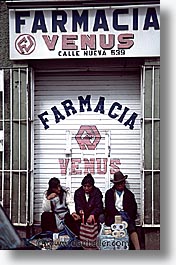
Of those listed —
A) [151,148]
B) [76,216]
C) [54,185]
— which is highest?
[151,148]

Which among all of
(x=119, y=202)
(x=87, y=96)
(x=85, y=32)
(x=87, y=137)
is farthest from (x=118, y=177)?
(x=85, y=32)

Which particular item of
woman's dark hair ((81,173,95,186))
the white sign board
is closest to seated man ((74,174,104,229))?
woman's dark hair ((81,173,95,186))

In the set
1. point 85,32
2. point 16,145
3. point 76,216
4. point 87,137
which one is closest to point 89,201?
point 76,216

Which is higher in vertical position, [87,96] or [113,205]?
[87,96]

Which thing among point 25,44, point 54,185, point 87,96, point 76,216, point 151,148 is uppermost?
point 25,44

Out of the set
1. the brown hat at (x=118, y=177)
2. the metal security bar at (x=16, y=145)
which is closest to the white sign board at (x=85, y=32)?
the metal security bar at (x=16, y=145)

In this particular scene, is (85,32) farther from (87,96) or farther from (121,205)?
(121,205)

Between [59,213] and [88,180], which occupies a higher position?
[88,180]

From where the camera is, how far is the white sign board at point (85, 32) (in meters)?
2.49

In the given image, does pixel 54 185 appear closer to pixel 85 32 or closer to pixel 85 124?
pixel 85 124

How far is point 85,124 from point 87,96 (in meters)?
0.11

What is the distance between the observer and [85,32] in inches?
98.9

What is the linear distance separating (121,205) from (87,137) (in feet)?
0.99

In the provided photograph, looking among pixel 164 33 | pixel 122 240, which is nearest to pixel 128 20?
pixel 164 33
